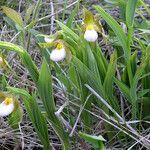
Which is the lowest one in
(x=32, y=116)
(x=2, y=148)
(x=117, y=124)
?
(x=2, y=148)

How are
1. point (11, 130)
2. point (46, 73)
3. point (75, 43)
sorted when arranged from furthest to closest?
1. point (11, 130)
2. point (75, 43)
3. point (46, 73)

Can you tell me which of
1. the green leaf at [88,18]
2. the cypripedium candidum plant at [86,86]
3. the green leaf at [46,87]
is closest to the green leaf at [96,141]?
the cypripedium candidum plant at [86,86]

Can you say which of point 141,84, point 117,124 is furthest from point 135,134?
point 141,84

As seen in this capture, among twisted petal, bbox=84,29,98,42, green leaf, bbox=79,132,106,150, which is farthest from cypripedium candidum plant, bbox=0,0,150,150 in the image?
green leaf, bbox=79,132,106,150

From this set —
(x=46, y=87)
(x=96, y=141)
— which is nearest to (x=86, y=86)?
(x=46, y=87)

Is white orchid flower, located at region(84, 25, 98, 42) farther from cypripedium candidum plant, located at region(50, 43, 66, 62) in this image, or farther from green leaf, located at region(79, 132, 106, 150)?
green leaf, located at region(79, 132, 106, 150)

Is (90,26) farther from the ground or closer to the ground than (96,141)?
farther from the ground

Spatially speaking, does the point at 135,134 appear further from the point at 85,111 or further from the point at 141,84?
the point at 141,84

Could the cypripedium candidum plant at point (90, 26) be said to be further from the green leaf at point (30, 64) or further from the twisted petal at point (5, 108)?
the twisted petal at point (5, 108)

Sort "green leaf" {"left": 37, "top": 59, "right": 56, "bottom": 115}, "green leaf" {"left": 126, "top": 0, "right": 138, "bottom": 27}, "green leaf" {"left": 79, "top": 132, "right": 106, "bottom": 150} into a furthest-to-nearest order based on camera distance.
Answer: "green leaf" {"left": 126, "top": 0, "right": 138, "bottom": 27} < "green leaf" {"left": 37, "top": 59, "right": 56, "bottom": 115} < "green leaf" {"left": 79, "top": 132, "right": 106, "bottom": 150}

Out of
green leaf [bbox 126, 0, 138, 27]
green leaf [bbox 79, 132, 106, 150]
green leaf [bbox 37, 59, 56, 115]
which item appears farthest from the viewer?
green leaf [bbox 126, 0, 138, 27]

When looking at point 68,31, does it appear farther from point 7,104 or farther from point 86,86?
point 7,104
